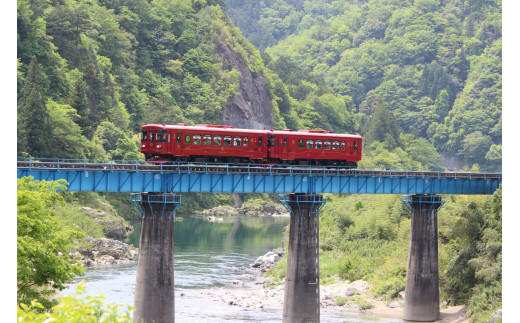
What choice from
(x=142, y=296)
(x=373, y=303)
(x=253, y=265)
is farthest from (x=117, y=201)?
(x=142, y=296)

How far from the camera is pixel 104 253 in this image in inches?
3612

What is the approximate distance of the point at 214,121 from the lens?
182 meters

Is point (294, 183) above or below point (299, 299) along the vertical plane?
above

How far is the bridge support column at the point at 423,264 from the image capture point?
2625 inches

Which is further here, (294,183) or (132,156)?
(132,156)

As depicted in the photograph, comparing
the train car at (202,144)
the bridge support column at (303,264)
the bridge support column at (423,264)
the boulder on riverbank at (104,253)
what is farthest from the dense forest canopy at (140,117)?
the bridge support column at (303,264)

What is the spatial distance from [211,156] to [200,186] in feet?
21.6

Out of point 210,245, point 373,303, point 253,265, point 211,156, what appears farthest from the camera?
point 210,245

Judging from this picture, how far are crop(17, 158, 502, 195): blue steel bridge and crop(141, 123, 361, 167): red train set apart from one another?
3.67ft

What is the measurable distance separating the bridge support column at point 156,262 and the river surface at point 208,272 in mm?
7732

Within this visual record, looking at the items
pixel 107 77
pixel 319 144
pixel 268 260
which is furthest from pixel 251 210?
pixel 319 144

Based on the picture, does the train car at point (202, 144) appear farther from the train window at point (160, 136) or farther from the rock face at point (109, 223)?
the rock face at point (109, 223)

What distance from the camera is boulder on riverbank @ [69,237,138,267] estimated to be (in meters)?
88.2

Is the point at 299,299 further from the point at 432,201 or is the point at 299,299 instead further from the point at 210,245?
the point at 210,245
